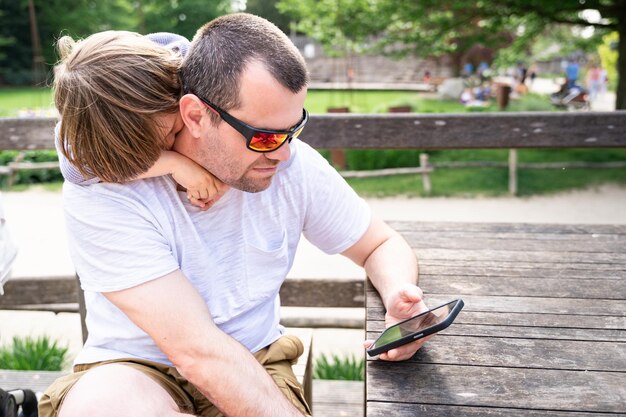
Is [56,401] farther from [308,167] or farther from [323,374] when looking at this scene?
[323,374]

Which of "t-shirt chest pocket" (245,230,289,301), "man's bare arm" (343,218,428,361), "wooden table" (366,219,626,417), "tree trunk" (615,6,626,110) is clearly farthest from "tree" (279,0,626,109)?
"t-shirt chest pocket" (245,230,289,301)

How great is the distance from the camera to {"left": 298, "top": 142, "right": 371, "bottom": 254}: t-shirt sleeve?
182 centimetres

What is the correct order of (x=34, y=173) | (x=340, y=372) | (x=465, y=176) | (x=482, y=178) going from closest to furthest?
(x=340, y=372)
(x=482, y=178)
(x=465, y=176)
(x=34, y=173)

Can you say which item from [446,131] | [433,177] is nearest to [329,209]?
[446,131]

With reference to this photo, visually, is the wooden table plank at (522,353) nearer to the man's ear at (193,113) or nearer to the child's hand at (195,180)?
the child's hand at (195,180)

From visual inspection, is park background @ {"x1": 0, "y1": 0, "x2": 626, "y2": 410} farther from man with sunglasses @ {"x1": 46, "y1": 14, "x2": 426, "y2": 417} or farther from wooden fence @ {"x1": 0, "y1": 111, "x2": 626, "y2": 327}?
man with sunglasses @ {"x1": 46, "y1": 14, "x2": 426, "y2": 417}

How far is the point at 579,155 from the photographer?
12.8m

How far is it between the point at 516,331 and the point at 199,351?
748 millimetres

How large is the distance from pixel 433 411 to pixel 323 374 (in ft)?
7.60

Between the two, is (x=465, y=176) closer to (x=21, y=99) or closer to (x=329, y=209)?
(x=329, y=209)

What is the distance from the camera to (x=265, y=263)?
1735mm

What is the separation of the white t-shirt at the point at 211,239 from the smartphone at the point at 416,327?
377 mm

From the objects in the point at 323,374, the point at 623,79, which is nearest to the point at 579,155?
the point at 623,79

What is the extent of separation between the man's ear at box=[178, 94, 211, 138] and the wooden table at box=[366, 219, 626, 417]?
62 cm
